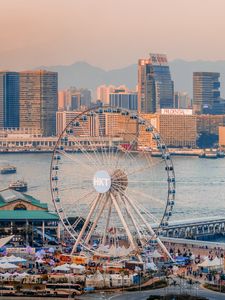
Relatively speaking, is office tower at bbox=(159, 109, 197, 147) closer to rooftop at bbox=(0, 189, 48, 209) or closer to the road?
rooftop at bbox=(0, 189, 48, 209)

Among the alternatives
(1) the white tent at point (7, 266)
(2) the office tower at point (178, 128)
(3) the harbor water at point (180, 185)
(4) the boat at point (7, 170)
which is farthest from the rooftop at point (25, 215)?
(2) the office tower at point (178, 128)

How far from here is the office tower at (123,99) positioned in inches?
4336

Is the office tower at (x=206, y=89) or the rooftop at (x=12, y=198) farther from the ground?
the office tower at (x=206, y=89)

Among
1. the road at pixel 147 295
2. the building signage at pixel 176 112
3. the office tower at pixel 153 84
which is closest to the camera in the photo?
the road at pixel 147 295

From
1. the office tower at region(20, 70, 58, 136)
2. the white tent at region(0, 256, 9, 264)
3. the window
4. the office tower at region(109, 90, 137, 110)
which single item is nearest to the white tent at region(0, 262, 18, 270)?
the white tent at region(0, 256, 9, 264)

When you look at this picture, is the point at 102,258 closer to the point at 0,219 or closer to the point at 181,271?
the point at 181,271

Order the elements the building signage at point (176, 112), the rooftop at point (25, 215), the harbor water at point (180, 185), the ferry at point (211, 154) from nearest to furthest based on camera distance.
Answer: the rooftop at point (25, 215)
the harbor water at point (180, 185)
the ferry at point (211, 154)
the building signage at point (176, 112)

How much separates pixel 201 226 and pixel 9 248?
24.9 feet

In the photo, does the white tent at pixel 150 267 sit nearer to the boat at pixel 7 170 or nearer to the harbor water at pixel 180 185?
the harbor water at pixel 180 185

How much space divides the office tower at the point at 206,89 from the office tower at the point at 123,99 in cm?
472

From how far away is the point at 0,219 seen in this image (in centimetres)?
2689

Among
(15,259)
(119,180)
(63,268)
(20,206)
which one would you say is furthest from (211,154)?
(63,268)

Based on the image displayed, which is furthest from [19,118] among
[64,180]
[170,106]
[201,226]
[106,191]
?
[106,191]

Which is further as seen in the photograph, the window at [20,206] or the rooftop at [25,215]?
the window at [20,206]
